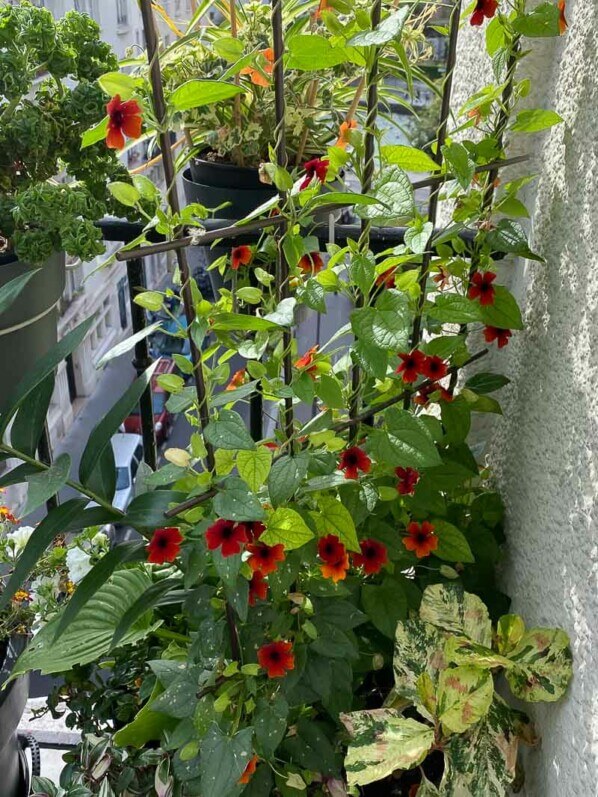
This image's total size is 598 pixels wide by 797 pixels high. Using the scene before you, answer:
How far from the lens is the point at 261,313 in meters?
0.89

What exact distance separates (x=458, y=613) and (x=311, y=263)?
1.47 feet

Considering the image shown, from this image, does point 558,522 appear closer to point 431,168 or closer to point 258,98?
point 431,168

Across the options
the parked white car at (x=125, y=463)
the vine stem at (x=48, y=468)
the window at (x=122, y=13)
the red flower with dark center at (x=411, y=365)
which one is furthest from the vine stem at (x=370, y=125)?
the parked white car at (x=125, y=463)

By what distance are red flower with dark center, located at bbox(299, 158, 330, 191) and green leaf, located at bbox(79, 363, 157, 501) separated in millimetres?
243

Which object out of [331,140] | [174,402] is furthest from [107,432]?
[331,140]

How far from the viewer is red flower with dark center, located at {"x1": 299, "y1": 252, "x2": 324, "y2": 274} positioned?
35.6 inches

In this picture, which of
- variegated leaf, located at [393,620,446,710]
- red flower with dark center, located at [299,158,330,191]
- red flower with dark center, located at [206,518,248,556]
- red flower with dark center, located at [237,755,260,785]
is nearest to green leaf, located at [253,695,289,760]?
red flower with dark center, located at [237,755,260,785]

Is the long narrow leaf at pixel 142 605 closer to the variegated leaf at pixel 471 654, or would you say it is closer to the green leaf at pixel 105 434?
the green leaf at pixel 105 434

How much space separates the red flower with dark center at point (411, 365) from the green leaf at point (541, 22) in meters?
0.37

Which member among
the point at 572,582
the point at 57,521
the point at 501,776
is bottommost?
the point at 501,776

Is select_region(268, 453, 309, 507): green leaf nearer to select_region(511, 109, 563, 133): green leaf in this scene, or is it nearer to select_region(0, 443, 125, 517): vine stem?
select_region(0, 443, 125, 517): vine stem

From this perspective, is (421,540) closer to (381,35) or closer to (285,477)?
(285,477)

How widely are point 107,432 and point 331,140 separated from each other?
0.66 metres

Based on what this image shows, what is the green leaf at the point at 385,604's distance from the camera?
97 centimetres
